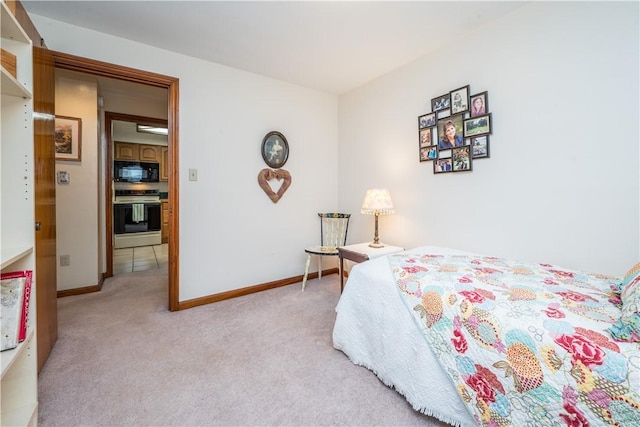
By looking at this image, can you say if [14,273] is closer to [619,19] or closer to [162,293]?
[162,293]

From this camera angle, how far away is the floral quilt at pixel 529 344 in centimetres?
82

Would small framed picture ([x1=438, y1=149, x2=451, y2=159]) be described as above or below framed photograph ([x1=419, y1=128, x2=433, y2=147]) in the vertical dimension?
below

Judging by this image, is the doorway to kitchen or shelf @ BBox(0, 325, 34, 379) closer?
shelf @ BBox(0, 325, 34, 379)

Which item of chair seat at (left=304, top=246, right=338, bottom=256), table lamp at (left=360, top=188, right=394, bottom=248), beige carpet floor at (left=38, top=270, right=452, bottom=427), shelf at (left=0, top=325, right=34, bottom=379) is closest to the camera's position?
shelf at (left=0, top=325, right=34, bottom=379)

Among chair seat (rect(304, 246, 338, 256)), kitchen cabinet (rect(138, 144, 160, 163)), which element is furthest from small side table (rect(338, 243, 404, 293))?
kitchen cabinet (rect(138, 144, 160, 163))

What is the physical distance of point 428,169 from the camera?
2.48m

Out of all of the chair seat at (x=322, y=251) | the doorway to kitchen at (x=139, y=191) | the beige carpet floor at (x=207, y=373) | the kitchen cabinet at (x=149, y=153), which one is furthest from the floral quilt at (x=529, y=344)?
the kitchen cabinet at (x=149, y=153)

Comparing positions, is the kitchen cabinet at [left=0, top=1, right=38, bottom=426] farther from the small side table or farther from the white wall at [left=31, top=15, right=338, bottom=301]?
the small side table

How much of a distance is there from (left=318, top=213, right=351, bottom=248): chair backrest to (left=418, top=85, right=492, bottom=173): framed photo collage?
1279 millimetres

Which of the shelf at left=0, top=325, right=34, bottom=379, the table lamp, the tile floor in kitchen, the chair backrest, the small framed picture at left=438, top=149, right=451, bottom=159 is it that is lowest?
the tile floor in kitchen

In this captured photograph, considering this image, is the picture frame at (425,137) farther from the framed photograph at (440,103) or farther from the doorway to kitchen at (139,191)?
the doorway to kitchen at (139,191)

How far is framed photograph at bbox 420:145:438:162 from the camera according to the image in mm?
2398

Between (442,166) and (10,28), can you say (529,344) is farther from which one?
(10,28)

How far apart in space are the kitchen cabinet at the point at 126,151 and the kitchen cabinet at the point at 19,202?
16.3ft
